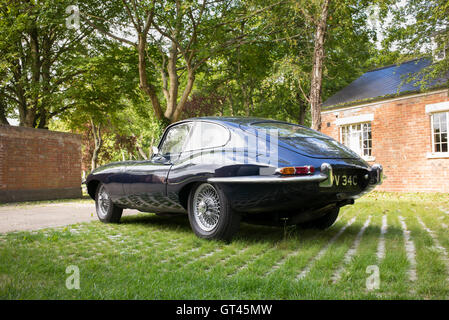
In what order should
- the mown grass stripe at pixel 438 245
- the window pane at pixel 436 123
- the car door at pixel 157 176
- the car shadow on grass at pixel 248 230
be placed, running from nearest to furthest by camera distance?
the mown grass stripe at pixel 438 245 < the car shadow on grass at pixel 248 230 < the car door at pixel 157 176 < the window pane at pixel 436 123

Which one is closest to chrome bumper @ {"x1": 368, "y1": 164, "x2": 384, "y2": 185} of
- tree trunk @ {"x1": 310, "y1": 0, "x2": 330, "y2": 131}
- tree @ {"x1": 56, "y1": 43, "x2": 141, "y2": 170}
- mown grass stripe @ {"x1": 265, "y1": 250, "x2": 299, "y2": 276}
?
mown grass stripe @ {"x1": 265, "y1": 250, "x2": 299, "y2": 276}

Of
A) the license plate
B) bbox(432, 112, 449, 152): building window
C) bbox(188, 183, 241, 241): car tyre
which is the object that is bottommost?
bbox(188, 183, 241, 241): car tyre

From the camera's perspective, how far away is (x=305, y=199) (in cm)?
396

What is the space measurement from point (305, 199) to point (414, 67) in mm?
16563

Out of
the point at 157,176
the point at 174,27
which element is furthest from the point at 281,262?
the point at 174,27

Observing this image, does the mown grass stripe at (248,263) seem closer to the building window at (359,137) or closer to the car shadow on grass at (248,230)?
the car shadow on grass at (248,230)

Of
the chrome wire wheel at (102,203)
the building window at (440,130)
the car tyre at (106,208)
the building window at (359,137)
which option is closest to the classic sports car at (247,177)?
the car tyre at (106,208)

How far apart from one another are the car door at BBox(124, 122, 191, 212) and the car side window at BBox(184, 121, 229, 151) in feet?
0.63

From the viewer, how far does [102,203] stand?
6.53 metres

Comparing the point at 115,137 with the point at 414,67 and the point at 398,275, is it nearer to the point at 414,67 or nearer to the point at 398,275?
the point at 414,67

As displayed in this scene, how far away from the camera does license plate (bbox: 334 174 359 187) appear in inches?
158

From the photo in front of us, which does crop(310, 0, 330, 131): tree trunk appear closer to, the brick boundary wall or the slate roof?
the slate roof

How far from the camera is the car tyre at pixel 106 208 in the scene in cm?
627
